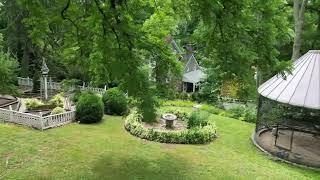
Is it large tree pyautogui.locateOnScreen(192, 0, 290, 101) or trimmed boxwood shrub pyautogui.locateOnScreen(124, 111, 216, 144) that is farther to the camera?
trimmed boxwood shrub pyautogui.locateOnScreen(124, 111, 216, 144)

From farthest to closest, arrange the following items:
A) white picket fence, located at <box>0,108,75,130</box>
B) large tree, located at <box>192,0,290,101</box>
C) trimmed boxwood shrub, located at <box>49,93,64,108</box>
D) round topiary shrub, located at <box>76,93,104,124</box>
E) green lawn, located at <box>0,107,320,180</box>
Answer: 1. trimmed boxwood shrub, located at <box>49,93,64,108</box>
2. round topiary shrub, located at <box>76,93,104,124</box>
3. white picket fence, located at <box>0,108,75,130</box>
4. green lawn, located at <box>0,107,320,180</box>
5. large tree, located at <box>192,0,290,101</box>

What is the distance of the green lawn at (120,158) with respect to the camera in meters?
12.2

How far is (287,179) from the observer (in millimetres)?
12625

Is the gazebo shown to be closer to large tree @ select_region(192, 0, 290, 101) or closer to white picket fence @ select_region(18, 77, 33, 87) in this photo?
large tree @ select_region(192, 0, 290, 101)

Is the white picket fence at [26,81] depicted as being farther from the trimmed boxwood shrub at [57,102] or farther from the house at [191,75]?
the house at [191,75]

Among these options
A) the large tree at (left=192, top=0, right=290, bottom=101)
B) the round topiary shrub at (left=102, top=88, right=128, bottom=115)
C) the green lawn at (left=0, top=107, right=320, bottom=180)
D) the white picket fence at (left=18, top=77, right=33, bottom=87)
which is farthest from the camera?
the white picket fence at (left=18, top=77, right=33, bottom=87)

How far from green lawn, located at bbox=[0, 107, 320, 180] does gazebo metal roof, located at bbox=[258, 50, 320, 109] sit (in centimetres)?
248

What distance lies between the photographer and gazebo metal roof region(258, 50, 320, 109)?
14.8 meters

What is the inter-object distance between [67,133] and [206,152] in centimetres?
641

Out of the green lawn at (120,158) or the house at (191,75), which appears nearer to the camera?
the green lawn at (120,158)

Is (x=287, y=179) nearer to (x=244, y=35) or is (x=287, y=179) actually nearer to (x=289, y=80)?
(x=289, y=80)

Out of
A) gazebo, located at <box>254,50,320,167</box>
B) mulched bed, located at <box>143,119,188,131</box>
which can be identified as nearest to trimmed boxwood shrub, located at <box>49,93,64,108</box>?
mulched bed, located at <box>143,119,188,131</box>

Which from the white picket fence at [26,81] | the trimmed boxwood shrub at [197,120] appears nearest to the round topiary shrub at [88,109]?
the trimmed boxwood shrub at [197,120]

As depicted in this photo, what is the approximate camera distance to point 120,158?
1358 centimetres
